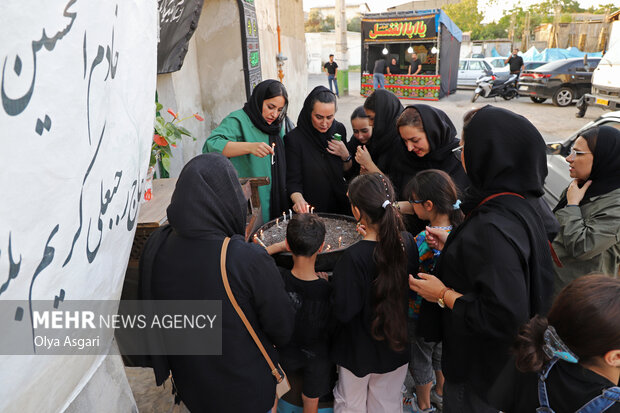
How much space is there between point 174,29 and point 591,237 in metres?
3.39

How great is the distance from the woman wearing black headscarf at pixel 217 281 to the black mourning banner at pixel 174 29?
2272 mm

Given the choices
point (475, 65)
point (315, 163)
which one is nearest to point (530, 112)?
point (475, 65)

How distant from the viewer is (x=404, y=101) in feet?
49.8

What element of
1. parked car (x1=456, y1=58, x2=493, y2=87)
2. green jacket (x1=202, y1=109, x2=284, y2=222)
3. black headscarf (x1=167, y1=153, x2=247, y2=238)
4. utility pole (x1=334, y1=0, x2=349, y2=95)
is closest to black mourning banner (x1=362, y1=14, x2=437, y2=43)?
utility pole (x1=334, y1=0, x2=349, y2=95)

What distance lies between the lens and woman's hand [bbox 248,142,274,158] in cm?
261

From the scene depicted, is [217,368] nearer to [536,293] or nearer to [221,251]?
[221,251]

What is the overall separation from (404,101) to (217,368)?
49.2ft

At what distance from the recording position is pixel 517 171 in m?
1.54

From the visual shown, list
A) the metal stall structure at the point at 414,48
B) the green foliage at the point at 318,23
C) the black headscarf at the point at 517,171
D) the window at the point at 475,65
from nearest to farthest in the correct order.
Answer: the black headscarf at the point at 517,171, the metal stall structure at the point at 414,48, the window at the point at 475,65, the green foliage at the point at 318,23

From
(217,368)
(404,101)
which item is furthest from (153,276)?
(404,101)

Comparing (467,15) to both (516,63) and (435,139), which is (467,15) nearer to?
(516,63)

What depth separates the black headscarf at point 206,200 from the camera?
4.50ft

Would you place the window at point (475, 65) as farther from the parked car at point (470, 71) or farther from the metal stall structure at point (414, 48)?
the metal stall structure at point (414, 48)

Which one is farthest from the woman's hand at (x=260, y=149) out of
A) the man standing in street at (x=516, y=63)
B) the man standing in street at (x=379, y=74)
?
the man standing in street at (x=516, y=63)
